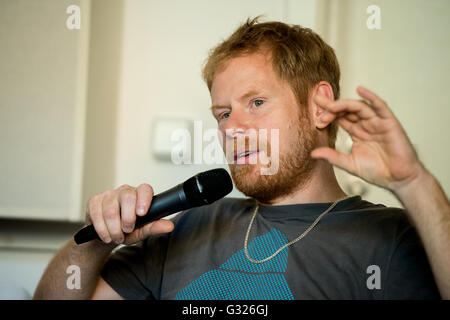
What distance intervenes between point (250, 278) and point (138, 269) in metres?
0.32

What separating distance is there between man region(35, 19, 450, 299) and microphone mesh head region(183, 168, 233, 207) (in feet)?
0.28

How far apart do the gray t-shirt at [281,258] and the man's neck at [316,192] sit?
0.04 meters

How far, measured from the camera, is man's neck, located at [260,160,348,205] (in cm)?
96

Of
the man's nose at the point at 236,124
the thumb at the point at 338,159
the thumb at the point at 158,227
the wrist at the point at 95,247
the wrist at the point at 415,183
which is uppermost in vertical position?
the man's nose at the point at 236,124

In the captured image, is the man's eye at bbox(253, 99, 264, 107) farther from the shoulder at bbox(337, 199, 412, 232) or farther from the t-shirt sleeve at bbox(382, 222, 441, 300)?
the t-shirt sleeve at bbox(382, 222, 441, 300)

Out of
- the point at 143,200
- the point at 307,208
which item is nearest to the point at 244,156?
the point at 307,208

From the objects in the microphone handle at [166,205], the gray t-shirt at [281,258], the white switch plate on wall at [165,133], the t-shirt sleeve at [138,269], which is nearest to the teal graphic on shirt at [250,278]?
the gray t-shirt at [281,258]

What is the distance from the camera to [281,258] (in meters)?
0.84

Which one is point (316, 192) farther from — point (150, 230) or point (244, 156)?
point (150, 230)

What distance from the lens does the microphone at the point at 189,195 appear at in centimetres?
71

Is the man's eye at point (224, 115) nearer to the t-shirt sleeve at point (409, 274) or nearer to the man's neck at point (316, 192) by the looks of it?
the man's neck at point (316, 192)

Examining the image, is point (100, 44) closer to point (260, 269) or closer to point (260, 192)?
point (260, 192)

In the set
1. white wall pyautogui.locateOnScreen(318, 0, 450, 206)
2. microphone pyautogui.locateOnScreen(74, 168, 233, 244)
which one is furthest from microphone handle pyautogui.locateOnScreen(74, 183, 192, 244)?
white wall pyautogui.locateOnScreen(318, 0, 450, 206)
